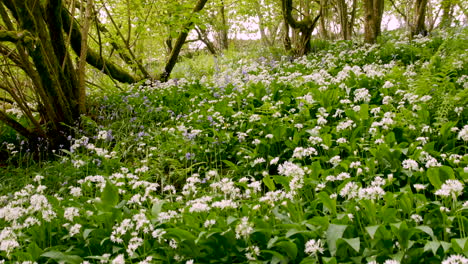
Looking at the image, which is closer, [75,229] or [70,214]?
[75,229]

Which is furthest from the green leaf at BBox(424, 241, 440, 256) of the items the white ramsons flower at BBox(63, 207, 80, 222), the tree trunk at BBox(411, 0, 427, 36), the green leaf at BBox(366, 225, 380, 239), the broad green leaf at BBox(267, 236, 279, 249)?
the tree trunk at BBox(411, 0, 427, 36)

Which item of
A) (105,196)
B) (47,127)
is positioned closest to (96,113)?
(47,127)

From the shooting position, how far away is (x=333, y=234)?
7.40 feet

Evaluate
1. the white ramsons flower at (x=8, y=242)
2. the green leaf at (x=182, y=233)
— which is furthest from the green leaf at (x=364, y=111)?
the white ramsons flower at (x=8, y=242)

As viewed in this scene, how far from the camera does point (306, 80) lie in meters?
6.11

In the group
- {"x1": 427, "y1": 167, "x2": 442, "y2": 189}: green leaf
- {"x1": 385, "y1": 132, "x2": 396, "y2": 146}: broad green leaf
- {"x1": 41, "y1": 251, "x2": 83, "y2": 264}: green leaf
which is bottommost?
{"x1": 41, "y1": 251, "x2": 83, "y2": 264}: green leaf

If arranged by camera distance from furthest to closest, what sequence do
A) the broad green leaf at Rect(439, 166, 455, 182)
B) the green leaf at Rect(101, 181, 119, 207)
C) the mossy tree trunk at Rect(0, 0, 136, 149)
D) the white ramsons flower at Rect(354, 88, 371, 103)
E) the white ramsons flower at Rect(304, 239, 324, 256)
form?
the mossy tree trunk at Rect(0, 0, 136, 149) → the white ramsons flower at Rect(354, 88, 371, 103) → the green leaf at Rect(101, 181, 119, 207) → the broad green leaf at Rect(439, 166, 455, 182) → the white ramsons flower at Rect(304, 239, 324, 256)

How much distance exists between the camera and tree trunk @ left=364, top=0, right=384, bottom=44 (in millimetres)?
9180

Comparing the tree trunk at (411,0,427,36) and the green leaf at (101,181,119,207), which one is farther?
the tree trunk at (411,0,427,36)

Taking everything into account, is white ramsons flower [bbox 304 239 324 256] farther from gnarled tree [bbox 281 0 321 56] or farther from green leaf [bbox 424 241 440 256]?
gnarled tree [bbox 281 0 321 56]

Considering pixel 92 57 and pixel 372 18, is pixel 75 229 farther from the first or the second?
pixel 372 18

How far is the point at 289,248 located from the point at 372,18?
856 centimetres

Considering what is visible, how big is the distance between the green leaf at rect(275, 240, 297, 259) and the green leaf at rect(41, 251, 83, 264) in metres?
1.29

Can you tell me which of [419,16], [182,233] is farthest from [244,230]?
[419,16]
